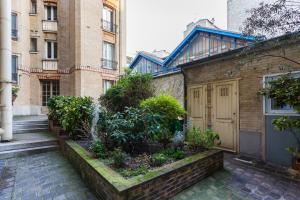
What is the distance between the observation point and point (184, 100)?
25.8ft

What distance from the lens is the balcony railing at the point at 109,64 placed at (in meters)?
13.9

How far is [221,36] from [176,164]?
6.93 meters

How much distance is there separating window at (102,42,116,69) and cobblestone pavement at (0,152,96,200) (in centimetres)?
1008

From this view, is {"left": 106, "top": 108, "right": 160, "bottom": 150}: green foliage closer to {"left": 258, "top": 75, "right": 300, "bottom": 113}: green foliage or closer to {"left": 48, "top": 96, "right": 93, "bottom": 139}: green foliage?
{"left": 48, "top": 96, "right": 93, "bottom": 139}: green foliage

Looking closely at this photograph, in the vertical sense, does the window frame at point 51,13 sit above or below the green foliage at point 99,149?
above

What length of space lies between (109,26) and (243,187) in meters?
14.6

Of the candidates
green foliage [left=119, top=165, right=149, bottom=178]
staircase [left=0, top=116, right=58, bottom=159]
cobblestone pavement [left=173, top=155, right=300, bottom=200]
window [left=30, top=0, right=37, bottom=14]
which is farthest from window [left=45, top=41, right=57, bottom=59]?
cobblestone pavement [left=173, top=155, right=300, bottom=200]

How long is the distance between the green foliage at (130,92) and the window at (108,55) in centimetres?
645

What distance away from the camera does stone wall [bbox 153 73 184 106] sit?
820 cm

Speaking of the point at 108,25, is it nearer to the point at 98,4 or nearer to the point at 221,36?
the point at 98,4

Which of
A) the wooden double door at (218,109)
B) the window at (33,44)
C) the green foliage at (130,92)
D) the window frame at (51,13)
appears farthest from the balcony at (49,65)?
the wooden double door at (218,109)

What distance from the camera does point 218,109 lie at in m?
6.41

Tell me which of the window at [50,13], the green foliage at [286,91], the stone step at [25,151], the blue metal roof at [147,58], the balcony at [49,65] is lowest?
the stone step at [25,151]

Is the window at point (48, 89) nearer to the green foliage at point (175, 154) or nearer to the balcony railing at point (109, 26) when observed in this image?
the balcony railing at point (109, 26)
